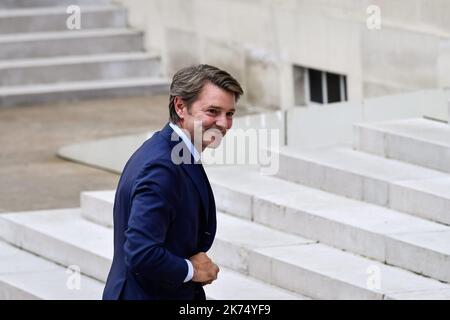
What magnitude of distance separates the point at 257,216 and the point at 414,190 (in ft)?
3.66

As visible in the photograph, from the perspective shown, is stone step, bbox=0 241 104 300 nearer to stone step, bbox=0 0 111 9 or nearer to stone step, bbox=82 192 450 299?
stone step, bbox=82 192 450 299

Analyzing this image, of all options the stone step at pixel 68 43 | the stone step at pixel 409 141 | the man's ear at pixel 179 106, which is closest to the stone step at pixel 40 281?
the stone step at pixel 409 141

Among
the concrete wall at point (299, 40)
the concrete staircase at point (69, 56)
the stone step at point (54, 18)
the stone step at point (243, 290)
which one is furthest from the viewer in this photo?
the stone step at point (54, 18)

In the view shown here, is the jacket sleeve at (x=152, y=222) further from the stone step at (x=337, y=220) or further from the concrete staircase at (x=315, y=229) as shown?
the stone step at (x=337, y=220)

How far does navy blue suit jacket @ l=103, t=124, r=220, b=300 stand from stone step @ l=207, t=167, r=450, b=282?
292cm

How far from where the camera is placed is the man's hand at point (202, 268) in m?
4.78

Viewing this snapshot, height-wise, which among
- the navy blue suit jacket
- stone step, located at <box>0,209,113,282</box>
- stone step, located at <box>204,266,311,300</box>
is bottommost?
stone step, located at <box>0,209,113,282</box>

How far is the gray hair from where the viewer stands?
4.69m

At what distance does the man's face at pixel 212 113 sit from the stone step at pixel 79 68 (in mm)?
10774

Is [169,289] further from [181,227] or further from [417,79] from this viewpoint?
[417,79]

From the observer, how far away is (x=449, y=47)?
10.8 m

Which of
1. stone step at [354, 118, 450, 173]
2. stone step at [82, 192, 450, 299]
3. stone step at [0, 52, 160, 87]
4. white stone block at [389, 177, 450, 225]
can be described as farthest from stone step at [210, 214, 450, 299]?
stone step at [0, 52, 160, 87]

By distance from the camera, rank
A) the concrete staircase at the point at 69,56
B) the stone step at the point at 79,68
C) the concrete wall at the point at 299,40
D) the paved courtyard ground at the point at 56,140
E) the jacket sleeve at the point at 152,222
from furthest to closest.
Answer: the stone step at the point at 79,68 < the concrete staircase at the point at 69,56 < the concrete wall at the point at 299,40 < the paved courtyard ground at the point at 56,140 < the jacket sleeve at the point at 152,222
